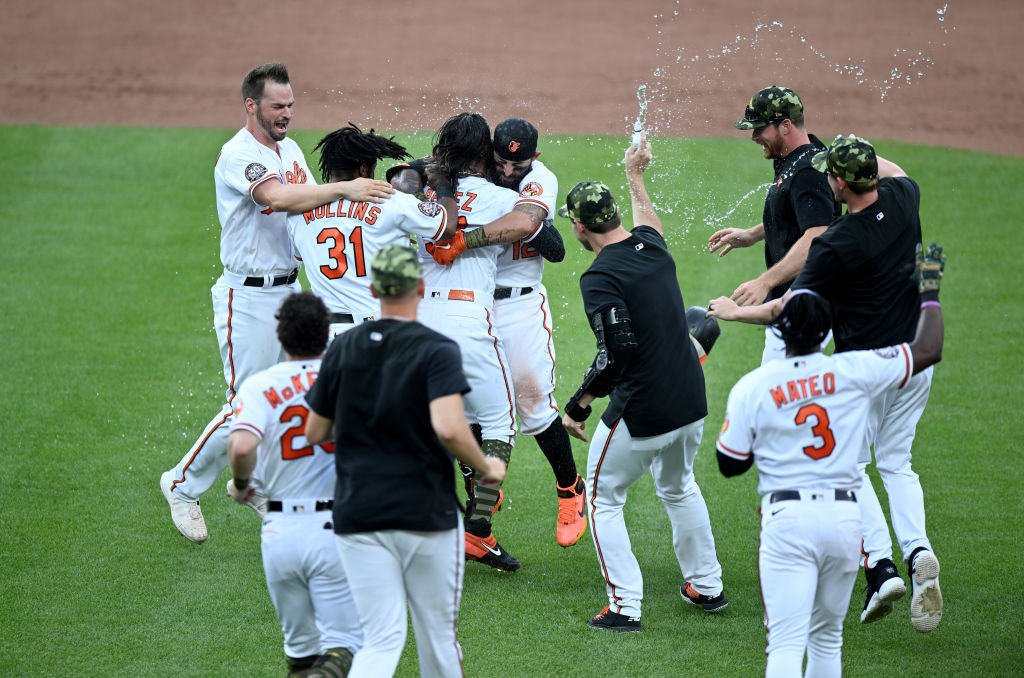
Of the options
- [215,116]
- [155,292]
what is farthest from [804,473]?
[215,116]

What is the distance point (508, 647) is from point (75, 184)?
11088 millimetres

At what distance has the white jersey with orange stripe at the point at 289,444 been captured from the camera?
3.65 metres

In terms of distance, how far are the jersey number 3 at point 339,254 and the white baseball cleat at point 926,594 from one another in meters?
2.87

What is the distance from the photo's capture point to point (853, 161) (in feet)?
14.2

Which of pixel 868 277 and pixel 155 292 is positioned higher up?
pixel 868 277

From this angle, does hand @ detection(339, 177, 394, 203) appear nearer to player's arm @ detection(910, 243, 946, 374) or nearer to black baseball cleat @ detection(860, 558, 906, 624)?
player's arm @ detection(910, 243, 946, 374)

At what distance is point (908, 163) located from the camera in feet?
47.1

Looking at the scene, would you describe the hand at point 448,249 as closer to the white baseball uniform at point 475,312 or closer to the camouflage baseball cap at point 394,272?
the white baseball uniform at point 475,312

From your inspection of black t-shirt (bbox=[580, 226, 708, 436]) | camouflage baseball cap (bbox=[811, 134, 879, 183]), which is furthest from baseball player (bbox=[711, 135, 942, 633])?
black t-shirt (bbox=[580, 226, 708, 436])

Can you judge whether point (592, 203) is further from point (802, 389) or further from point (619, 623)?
point (619, 623)

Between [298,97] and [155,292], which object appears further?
[298,97]

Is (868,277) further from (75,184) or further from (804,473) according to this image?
(75,184)

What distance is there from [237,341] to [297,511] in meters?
2.08

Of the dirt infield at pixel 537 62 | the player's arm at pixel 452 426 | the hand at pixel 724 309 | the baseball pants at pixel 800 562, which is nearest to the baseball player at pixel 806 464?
the baseball pants at pixel 800 562
